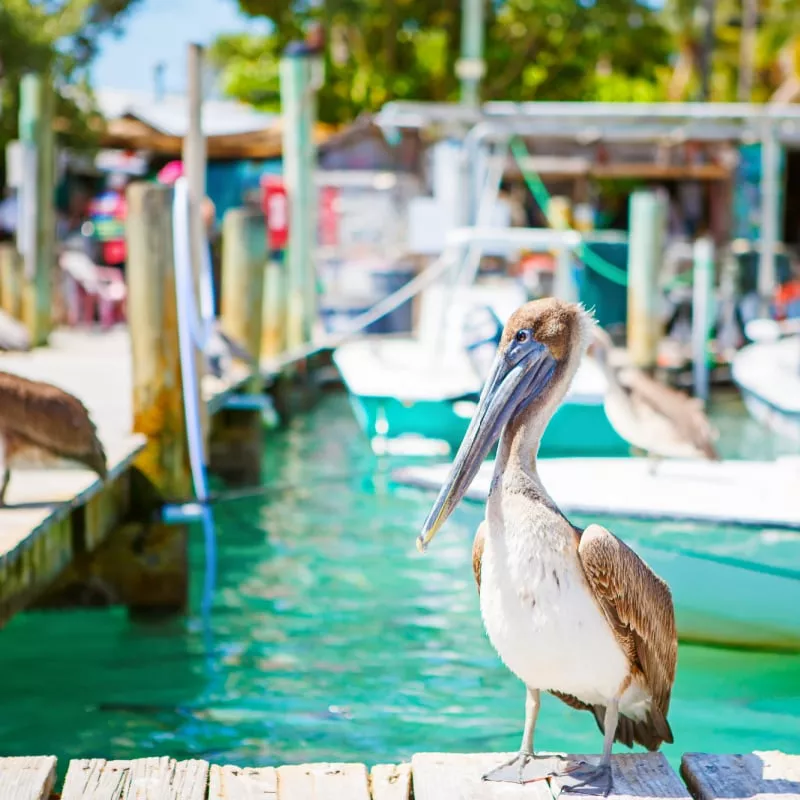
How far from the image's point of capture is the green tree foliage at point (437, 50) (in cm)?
2658

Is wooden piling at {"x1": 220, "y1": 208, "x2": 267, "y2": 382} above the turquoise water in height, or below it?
above

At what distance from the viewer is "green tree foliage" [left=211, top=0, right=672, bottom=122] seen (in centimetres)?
2658

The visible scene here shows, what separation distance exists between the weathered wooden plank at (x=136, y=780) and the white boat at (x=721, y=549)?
2815mm

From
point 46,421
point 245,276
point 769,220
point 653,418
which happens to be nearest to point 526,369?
point 46,421

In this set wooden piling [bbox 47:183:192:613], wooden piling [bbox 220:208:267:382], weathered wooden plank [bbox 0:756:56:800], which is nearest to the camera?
weathered wooden plank [bbox 0:756:56:800]

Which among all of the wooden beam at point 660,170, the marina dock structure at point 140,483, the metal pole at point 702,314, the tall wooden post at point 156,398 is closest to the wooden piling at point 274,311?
the metal pole at point 702,314

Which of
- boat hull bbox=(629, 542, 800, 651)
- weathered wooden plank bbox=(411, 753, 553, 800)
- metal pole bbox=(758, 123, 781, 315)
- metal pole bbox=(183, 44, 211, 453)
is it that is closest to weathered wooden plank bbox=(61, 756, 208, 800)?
weathered wooden plank bbox=(411, 753, 553, 800)

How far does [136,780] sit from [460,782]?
74 cm

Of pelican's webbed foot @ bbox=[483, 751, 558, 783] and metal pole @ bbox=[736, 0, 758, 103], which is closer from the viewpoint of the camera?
pelican's webbed foot @ bbox=[483, 751, 558, 783]

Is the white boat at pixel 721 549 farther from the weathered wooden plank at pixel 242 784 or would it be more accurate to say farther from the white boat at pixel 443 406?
the white boat at pixel 443 406

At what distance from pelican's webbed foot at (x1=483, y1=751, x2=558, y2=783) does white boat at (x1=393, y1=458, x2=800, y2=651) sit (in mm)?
2286

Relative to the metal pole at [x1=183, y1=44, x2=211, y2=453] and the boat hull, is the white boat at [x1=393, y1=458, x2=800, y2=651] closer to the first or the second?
the boat hull

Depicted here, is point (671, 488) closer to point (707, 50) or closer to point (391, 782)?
point (391, 782)

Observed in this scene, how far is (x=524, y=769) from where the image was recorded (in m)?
3.16
